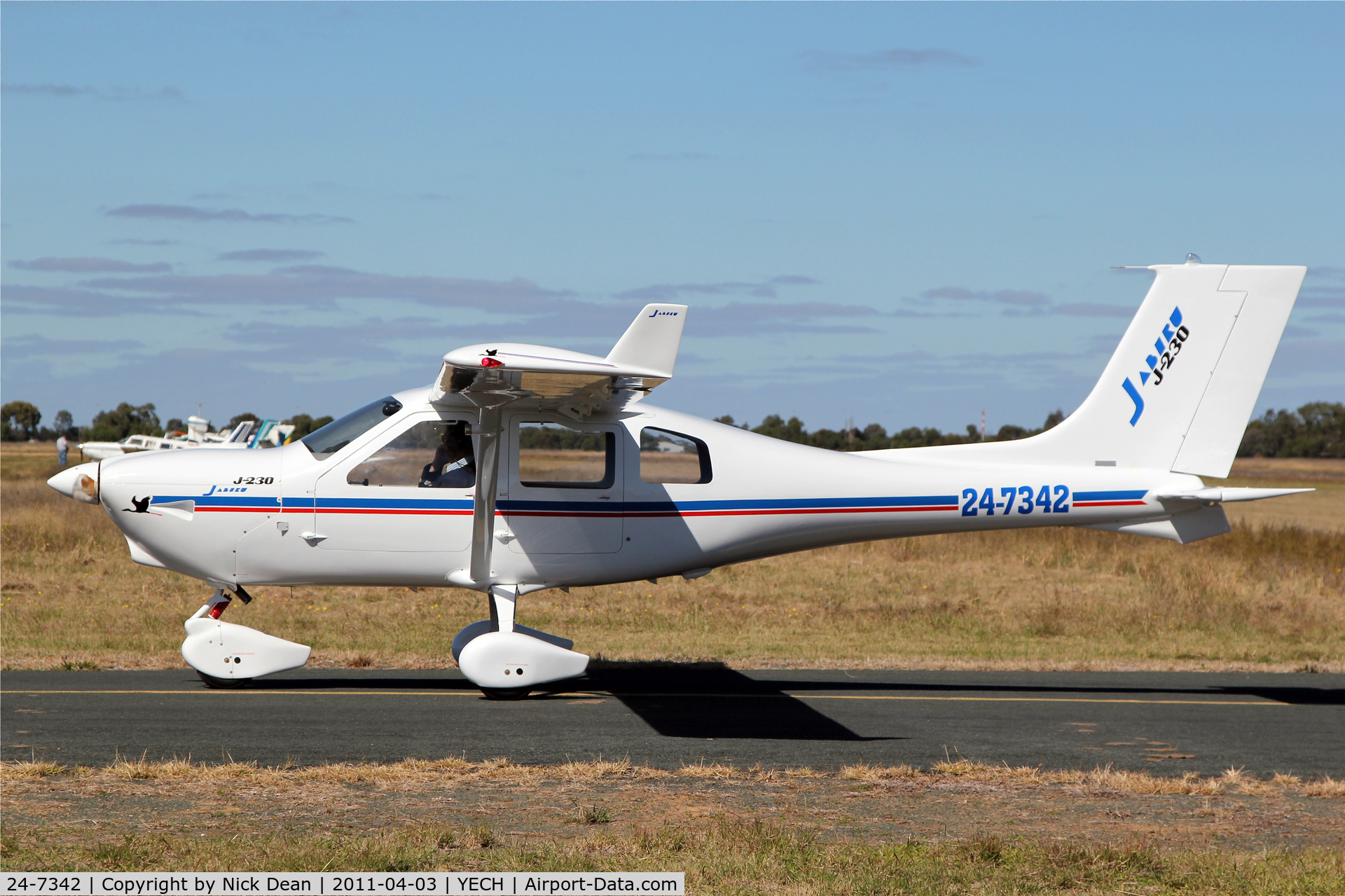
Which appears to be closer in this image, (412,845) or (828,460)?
(412,845)

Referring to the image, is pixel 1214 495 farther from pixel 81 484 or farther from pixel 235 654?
pixel 81 484

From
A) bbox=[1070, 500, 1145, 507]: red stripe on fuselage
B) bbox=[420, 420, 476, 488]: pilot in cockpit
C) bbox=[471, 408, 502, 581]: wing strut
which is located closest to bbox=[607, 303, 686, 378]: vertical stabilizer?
bbox=[471, 408, 502, 581]: wing strut

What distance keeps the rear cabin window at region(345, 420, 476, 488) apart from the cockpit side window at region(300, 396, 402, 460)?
253 mm

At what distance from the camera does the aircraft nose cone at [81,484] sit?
10.5 m

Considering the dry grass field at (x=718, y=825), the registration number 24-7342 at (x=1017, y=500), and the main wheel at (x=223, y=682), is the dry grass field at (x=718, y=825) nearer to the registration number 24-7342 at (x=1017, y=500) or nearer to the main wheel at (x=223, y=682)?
the main wheel at (x=223, y=682)

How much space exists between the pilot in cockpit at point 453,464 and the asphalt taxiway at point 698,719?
1.91 meters

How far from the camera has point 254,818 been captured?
653cm

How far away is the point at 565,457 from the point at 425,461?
49.6 inches

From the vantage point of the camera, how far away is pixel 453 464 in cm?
1081

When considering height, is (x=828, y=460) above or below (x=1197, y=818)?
above

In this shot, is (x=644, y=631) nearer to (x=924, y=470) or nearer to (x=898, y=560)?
(x=924, y=470)

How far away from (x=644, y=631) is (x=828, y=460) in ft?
18.8

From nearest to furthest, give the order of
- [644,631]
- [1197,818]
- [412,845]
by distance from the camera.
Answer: [412,845] → [1197,818] → [644,631]

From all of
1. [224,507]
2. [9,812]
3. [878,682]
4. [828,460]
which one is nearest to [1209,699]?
[878,682]
